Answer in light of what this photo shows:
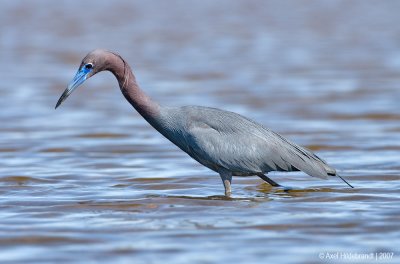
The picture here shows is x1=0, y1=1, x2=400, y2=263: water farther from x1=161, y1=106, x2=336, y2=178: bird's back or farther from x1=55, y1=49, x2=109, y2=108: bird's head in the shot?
x1=55, y1=49, x2=109, y2=108: bird's head

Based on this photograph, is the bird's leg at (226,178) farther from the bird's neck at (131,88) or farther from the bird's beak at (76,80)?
the bird's beak at (76,80)

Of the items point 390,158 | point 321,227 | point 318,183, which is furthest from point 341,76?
point 321,227

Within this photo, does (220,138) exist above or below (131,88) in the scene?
below

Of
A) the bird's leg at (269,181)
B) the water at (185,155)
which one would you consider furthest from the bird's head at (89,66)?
the bird's leg at (269,181)

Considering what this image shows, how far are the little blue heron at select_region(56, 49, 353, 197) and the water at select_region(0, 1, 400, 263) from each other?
0.89ft

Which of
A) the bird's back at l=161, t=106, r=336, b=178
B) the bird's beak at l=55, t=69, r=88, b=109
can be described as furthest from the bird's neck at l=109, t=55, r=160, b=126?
the bird's beak at l=55, t=69, r=88, b=109

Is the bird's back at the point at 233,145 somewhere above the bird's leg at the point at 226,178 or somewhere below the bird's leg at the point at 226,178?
above

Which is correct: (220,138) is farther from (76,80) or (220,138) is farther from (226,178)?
(76,80)

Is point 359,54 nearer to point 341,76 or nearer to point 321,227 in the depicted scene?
point 341,76

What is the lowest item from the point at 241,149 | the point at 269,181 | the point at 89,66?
the point at 269,181

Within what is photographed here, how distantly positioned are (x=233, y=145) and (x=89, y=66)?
162 cm

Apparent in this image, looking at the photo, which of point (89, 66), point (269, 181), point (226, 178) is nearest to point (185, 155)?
point (269, 181)

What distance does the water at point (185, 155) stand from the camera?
26.9ft

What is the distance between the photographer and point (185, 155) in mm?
12922
